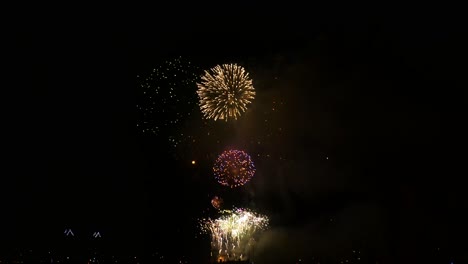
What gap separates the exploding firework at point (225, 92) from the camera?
17.8m

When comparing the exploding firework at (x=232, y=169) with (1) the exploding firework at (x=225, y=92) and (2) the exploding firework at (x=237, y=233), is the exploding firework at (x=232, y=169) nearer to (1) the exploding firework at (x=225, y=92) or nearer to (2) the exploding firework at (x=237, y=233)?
(1) the exploding firework at (x=225, y=92)

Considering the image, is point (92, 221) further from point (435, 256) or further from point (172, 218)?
point (435, 256)

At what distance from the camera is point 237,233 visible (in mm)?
29719

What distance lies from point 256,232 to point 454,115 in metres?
13.4

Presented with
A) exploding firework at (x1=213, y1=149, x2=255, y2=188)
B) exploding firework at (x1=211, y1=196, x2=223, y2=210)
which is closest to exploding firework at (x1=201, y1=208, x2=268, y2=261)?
exploding firework at (x1=211, y1=196, x2=223, y2=210)

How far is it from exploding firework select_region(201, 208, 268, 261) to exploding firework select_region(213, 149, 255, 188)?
8582 mm

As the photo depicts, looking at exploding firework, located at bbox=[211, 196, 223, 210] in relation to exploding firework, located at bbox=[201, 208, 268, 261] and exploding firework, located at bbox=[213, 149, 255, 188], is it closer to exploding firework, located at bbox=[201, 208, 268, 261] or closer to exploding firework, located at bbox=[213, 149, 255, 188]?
exploding firework, located at bbox=[201, 208, 268, 261]

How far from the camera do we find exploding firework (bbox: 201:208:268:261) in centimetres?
2928

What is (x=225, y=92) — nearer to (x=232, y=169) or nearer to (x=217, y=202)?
(x=232, y=169)

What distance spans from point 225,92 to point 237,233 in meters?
13.7

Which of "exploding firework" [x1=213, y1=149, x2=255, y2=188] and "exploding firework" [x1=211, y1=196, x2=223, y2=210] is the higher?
"exploding firework" [x1=211, y1=196, x2=223, y2=210]

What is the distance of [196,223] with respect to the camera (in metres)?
35.8

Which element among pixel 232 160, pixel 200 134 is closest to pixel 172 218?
pixel 200 134

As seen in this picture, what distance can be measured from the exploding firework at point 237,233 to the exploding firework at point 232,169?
8.58 meters
